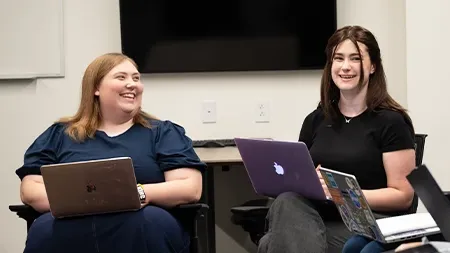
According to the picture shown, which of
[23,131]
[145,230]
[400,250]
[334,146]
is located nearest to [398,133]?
[334,146]

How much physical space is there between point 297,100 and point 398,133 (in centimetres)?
137

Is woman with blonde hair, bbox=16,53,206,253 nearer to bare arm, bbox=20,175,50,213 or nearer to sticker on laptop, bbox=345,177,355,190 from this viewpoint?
bare arm, bbox=20,175,50,213

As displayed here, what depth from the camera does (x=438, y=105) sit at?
11.7 ft

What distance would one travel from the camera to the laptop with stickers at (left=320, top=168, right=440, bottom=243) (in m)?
1.89

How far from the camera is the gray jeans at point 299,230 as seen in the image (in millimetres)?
2256

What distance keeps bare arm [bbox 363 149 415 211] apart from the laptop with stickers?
1.20 feet

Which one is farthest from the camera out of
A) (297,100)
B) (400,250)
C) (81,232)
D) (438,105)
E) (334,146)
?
(297,100)

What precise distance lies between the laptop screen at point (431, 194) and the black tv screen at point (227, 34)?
7.12 ft

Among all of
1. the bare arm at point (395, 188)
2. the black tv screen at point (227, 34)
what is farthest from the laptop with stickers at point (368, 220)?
the black tv screen at point (227, 34)

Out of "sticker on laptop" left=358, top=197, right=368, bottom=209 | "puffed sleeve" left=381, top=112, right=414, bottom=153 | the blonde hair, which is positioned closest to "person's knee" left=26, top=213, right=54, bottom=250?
the blonde hair

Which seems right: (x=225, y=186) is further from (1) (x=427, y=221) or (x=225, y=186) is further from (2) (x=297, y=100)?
(1) (x=427, y=221)

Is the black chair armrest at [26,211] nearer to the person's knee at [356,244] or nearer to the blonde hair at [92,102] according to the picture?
the blonde hair at [92,102]

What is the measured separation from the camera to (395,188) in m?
2.43

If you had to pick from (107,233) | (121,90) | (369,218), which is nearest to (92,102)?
(121,90)
